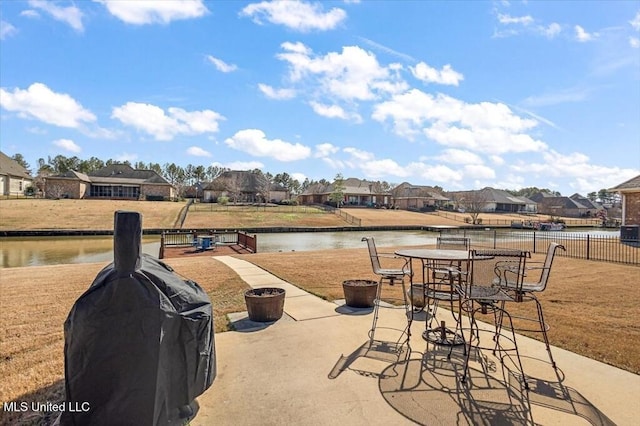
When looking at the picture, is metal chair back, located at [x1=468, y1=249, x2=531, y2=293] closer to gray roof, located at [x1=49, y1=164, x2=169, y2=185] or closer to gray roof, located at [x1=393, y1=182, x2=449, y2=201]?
gray roof, located at [x1=49, y1=164, x2=169, y2=185]

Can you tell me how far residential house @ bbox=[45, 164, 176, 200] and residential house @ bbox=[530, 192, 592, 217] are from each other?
7589 centimetres

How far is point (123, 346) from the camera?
86.7 inches

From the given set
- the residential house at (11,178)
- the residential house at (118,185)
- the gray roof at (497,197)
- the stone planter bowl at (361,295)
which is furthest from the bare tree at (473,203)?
the residential house at (11,178)

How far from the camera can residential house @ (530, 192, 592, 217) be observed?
75000mm

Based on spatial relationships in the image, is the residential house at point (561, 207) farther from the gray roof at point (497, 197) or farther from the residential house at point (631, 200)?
the residential house at point (631, 200)

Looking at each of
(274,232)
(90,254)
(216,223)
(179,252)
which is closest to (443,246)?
(179,252)

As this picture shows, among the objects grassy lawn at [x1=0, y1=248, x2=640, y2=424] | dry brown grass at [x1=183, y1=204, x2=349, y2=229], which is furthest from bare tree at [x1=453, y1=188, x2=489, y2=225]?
grassy lawn at [x1=0, y1=248, x2=640, y2=424]

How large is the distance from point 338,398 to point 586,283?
25.9 feet

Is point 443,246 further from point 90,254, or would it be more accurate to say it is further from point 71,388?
point 90,254

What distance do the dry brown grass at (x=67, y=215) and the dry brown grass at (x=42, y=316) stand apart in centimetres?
2241

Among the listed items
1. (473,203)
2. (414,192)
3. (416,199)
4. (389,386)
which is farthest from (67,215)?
(414,192)

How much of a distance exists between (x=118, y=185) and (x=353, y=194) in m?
37.4

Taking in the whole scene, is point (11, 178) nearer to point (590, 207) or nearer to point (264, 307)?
point (264, 307)

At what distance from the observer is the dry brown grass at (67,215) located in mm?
28938
